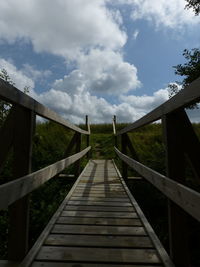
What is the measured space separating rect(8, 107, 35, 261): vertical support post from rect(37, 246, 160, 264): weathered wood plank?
205 millimetres

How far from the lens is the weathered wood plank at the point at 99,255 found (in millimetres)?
1971

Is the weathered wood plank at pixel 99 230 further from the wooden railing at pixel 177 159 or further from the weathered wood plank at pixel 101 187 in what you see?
the weathered wood plank at pixel 101 187

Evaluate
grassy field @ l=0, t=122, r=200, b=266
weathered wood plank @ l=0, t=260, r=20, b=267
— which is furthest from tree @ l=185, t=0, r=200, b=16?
weathered wood plank @ l=0, t=260, r=20, b=267

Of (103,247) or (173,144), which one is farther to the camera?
(103,247)

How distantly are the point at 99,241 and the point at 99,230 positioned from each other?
12.6 inches

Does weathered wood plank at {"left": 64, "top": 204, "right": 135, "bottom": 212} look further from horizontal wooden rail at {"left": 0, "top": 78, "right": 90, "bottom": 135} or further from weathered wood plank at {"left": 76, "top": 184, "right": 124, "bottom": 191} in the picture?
horizontal wooden rail at {"left": 0, "top": 78, "right": 90, "bottom": 135}

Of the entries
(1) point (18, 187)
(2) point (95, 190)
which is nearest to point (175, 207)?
(1) point (18, 187)

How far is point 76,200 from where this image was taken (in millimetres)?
4023

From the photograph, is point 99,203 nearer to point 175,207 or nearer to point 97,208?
point 97,208

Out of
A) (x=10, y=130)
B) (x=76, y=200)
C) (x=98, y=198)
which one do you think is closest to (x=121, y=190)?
(x=98, y=198)

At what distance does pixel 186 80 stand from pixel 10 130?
5415mm

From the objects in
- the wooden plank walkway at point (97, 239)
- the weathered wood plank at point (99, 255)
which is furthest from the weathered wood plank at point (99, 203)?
the weathered wood plank at point (99, 255)

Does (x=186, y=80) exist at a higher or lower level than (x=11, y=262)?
higher

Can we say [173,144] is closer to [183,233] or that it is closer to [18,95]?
[183,233]
